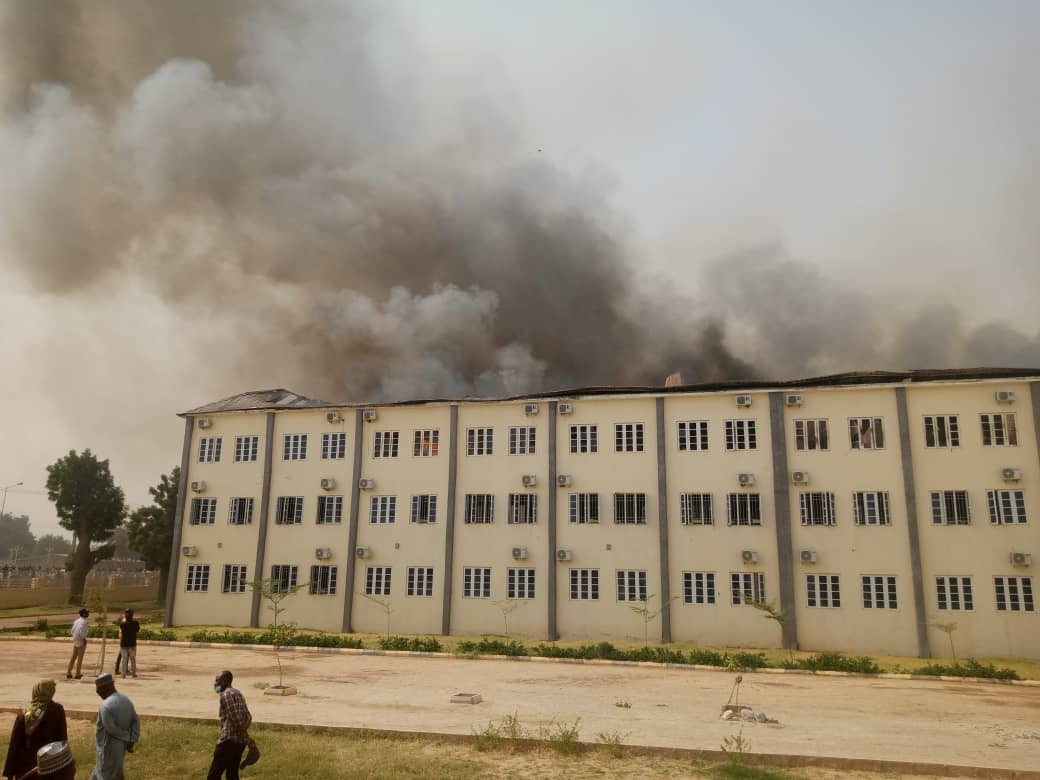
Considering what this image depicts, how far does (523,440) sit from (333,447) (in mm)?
9152

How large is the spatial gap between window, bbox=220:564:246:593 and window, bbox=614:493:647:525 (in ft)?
57.3

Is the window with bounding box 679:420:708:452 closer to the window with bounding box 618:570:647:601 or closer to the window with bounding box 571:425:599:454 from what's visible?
the window with bounding box 571:425:599:454

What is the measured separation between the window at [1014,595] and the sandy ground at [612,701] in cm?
640

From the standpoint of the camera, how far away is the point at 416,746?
12.0 meters

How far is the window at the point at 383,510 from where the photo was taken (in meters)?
33.0

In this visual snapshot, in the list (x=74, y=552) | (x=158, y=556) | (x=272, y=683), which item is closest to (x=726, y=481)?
(x=272, y=683)

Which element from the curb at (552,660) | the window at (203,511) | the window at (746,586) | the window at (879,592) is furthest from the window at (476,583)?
the window at (879,592)

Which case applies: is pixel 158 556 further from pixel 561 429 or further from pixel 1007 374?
pixel 1007 374

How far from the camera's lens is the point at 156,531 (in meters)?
53.2

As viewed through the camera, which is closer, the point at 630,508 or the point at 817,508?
the point at 817,508

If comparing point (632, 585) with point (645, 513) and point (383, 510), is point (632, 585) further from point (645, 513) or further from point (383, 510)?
point (383, 510)

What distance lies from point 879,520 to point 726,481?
5.63 meters

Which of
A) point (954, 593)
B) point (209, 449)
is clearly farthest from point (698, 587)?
point (209, 449)

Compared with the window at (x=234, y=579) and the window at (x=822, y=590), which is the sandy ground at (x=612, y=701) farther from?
the window at (x=234, y=579)
